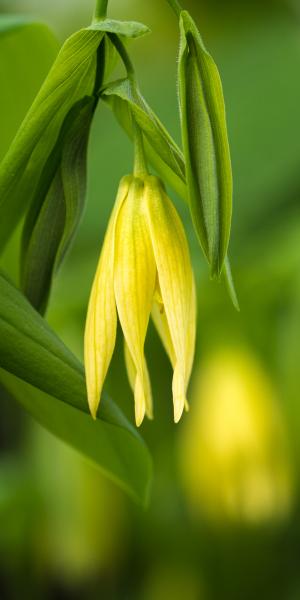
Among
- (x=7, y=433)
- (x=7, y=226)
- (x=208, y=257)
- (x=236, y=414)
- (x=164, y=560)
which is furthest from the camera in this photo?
(x=7, y=433)

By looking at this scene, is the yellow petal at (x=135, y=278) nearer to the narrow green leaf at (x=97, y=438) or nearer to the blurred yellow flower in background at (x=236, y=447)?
the narrow green leaf at (x=97, y=438)

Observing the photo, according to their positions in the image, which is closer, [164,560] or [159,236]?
[159,236]

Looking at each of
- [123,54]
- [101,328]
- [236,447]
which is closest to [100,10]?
[123,54]

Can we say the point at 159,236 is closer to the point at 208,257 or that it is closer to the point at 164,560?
the point at 208,257

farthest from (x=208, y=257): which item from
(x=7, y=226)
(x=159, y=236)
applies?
(x=7, y=226)

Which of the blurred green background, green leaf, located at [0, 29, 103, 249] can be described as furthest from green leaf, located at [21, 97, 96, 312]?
the blurred green background

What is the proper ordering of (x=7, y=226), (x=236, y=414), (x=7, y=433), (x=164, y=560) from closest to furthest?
(x=7, y=226) → (x=236, y=414) → (x=164, y=560) → (x=7, y=433)

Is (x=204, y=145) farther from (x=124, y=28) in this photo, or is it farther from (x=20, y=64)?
Result: (x=20, y=64)
